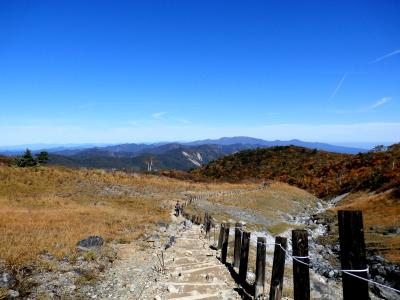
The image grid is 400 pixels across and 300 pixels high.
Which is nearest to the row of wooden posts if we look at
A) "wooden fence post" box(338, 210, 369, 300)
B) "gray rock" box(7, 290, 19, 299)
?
"wooden fence post" box(338, 210, 369, 300)

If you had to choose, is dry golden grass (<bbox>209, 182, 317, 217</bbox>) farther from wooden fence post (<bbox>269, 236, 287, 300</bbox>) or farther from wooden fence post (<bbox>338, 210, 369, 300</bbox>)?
wooden fence post (<bbox>338, 210, 369, 300</bbox>)

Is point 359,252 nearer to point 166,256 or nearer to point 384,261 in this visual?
point 166,256

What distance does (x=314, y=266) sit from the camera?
1011 inches

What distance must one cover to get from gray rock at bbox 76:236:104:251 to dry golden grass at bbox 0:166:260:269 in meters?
0.35

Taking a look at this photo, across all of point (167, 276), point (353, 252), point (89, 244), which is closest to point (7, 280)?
point (167, 276)

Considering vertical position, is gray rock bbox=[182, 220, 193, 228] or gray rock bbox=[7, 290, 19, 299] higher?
gray rock bbox=[7, 290, 19, 299]

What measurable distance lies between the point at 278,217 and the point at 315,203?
26805mm

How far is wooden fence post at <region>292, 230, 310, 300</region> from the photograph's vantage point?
835cm

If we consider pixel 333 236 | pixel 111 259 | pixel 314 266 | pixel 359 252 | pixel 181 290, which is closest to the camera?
pixel 359 252

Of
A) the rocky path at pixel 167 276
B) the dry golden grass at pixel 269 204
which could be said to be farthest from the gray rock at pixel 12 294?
the dry golden grass at pixel 269 204

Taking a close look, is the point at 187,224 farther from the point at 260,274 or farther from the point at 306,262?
the point at 306,262

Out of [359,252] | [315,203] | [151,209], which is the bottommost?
[315,203]

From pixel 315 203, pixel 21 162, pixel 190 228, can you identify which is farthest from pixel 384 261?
pixel 21 162

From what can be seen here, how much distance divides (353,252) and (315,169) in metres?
116
